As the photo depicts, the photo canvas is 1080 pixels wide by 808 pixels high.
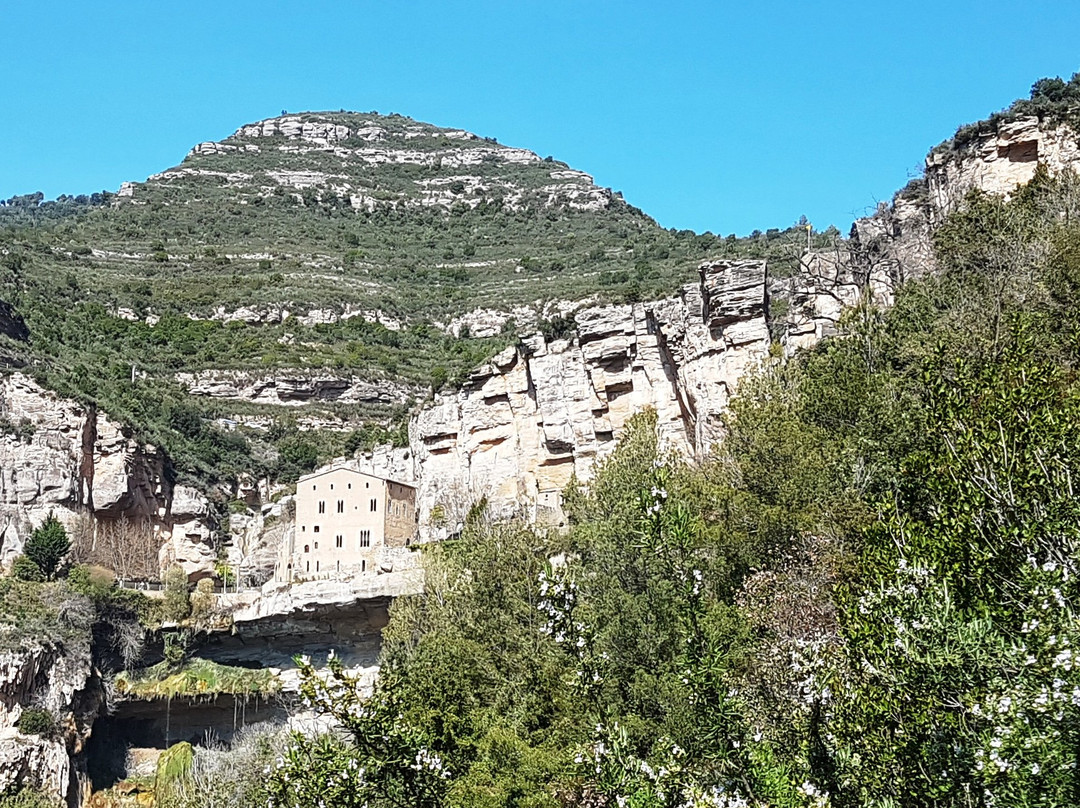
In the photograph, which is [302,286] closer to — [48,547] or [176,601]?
[48,547]

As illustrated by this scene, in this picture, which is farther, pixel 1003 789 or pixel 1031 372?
pixel 1031 372

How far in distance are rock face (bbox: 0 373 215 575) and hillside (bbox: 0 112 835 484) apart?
2124 millimetres

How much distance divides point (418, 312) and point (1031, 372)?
8301 centimetres

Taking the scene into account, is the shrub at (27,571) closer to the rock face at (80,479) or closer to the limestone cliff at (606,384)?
the rock face at (80,479)

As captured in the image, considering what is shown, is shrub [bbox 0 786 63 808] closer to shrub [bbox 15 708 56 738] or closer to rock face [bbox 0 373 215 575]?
shrub [bbox 15 708 56 738]

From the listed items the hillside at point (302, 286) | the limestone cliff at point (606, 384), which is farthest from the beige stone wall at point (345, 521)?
the hillside at point (302, 286)

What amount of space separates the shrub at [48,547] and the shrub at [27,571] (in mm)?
Result: 401

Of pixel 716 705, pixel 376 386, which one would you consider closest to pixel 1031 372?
pixel 716 705

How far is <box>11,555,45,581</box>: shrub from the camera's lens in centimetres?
5266

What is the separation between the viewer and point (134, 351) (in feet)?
270

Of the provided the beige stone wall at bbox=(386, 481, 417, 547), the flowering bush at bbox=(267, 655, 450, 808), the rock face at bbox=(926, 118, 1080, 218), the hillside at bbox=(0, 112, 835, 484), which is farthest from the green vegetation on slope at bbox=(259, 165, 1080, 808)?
the hillside at bbox=(0, 112, 835, 484)

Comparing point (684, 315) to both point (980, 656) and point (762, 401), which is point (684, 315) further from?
point (980, 656)

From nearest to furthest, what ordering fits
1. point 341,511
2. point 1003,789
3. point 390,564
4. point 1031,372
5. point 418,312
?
point 1003,789 < point 1031,372 < point 390,564 < point 341,511 < point 418,312

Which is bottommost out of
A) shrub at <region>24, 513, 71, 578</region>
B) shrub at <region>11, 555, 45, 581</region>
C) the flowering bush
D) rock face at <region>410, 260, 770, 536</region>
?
the flowering bush
